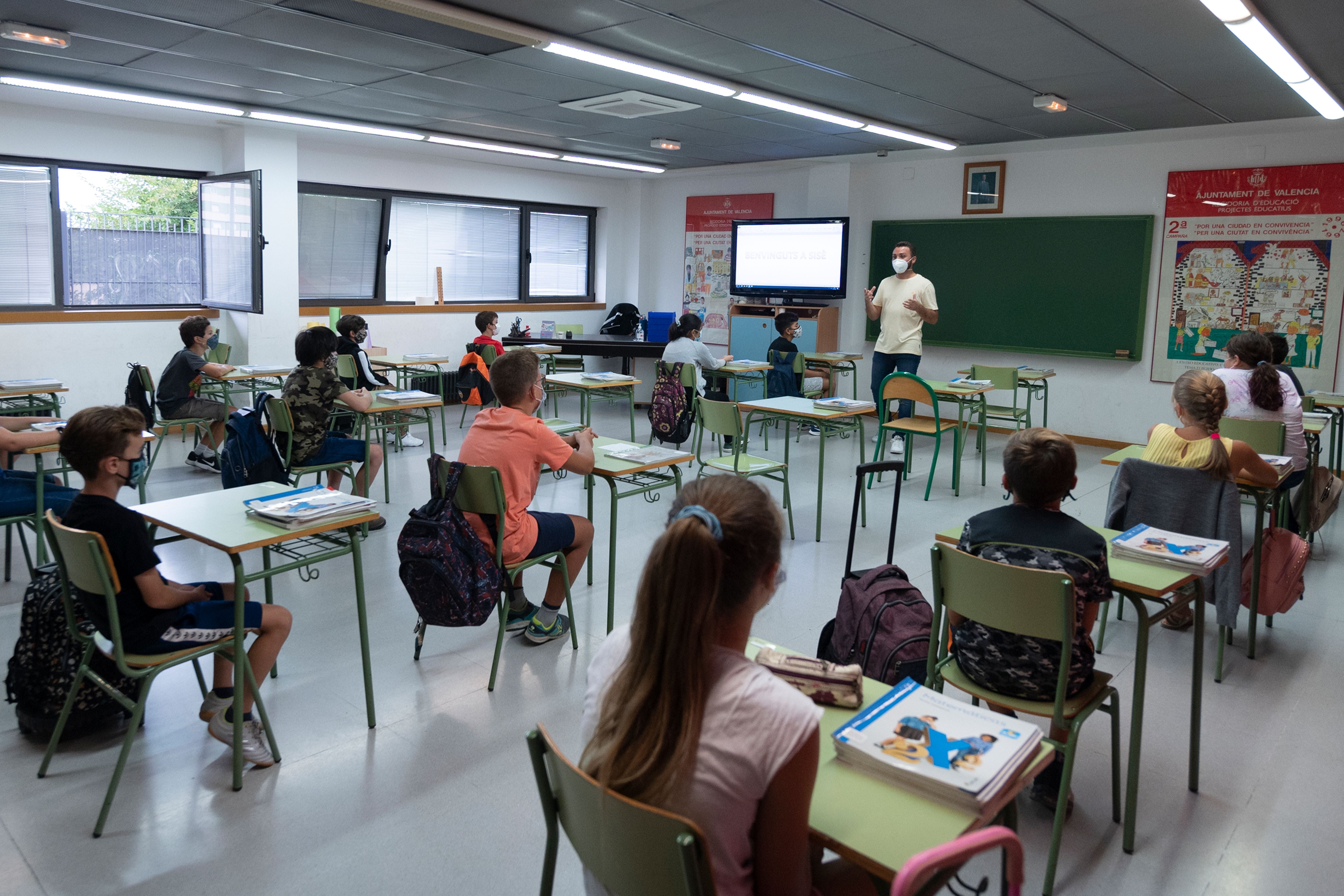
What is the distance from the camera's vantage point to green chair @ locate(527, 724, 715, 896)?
1062mm

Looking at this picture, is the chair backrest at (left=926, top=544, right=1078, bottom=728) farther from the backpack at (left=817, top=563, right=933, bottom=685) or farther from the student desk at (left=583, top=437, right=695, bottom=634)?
the student desk at (left=583, top=437, right=695, bottom=634)

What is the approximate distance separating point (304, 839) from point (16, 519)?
216 cm

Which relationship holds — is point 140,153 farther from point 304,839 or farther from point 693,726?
point 693,726

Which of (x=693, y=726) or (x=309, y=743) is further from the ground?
(x=693, y=726)

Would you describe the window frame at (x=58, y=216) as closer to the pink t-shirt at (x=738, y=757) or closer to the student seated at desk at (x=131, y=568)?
the student seated at desk at (x=131, y=568)

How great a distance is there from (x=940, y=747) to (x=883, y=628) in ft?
3.45

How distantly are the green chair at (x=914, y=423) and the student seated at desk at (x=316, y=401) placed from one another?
316cm

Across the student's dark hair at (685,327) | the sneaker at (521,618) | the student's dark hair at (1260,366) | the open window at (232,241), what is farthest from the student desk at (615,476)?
the open window at (232,241)

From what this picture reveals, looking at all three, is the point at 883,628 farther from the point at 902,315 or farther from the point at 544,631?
the point at 902,315

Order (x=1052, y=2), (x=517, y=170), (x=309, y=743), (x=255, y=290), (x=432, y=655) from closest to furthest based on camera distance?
1. (x=309, y=743)
2. (x=432, y=655)
3. (x=1052, y=2)
4. (x=255, y=290)
5. (x=517, y=170)

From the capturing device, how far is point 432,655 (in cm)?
332

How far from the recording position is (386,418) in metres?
5.87

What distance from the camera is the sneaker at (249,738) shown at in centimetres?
251

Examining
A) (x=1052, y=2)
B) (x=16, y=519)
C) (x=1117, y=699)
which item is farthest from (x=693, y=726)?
(x=1052, y=2)
